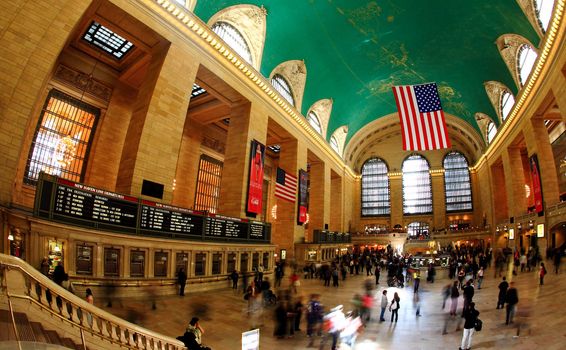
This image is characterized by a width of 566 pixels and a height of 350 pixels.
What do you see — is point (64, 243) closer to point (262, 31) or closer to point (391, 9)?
point (262, 31)

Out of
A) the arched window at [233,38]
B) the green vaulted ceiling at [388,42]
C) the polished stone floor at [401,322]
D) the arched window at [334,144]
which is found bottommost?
the polished stone floor at [401,322]

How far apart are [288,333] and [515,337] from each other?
467cm

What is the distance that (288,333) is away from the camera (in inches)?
278

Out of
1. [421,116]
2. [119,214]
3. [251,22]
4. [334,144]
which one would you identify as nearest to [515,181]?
[421,116]

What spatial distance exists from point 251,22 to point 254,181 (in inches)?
340

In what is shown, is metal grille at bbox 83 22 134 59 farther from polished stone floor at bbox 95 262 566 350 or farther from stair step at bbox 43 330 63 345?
stair step at bbox 43 330 63 345

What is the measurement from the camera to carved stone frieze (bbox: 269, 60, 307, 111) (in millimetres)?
20828

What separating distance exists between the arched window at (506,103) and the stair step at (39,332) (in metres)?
28.0

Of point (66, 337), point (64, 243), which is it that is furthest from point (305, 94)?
point (66, 337)

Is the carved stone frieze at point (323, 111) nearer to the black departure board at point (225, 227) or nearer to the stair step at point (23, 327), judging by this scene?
the black departure board at point (225, 227)

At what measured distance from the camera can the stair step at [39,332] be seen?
118 inches

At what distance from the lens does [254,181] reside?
52.7 feet

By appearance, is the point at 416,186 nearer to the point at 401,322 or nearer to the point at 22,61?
the point at 401,322

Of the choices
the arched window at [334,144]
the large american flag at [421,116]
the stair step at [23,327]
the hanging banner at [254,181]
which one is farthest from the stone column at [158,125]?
the arched window at [334,144]
